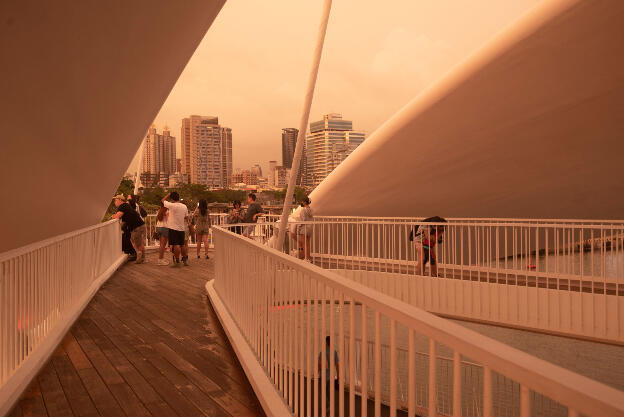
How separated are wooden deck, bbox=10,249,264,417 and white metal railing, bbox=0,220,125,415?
141mm

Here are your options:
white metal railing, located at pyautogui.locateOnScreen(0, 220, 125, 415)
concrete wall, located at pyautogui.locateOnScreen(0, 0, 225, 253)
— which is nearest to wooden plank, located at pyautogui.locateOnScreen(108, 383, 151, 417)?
white metal railing, located at pyautogui.locateOnScreen(0, 220, 125, 415)

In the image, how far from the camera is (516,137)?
33.3 ft

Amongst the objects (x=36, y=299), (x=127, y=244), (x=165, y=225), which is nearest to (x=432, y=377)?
(x=36, y=299)

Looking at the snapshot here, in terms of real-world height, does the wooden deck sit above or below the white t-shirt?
below

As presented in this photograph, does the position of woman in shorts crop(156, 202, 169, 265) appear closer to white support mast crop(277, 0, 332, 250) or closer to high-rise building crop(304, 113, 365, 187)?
white support mast crop(277, 0, 332, 250)

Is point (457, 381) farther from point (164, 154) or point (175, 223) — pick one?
point (164, 154)

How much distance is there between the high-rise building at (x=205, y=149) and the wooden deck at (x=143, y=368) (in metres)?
80.2

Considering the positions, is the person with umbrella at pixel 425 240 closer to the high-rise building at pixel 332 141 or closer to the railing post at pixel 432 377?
A: the railing post at pixel 432 377

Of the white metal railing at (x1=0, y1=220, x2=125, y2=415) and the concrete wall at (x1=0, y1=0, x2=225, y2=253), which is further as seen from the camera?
the concrete wall at (x1=0, y1=0, x2=225, y2=253)

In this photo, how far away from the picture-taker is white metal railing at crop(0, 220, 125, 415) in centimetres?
315

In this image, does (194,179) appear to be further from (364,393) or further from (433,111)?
(364,393)

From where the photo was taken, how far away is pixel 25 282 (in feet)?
11.6

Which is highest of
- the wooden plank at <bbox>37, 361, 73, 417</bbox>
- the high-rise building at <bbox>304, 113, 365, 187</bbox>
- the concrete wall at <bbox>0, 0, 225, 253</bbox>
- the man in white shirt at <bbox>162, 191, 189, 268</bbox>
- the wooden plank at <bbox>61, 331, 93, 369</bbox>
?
the high-rise building at <bbox>304, 113, 365, 187</bbox>

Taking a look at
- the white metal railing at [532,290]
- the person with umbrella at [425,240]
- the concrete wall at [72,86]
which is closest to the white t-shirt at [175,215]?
the concrete wall at [72,86]
